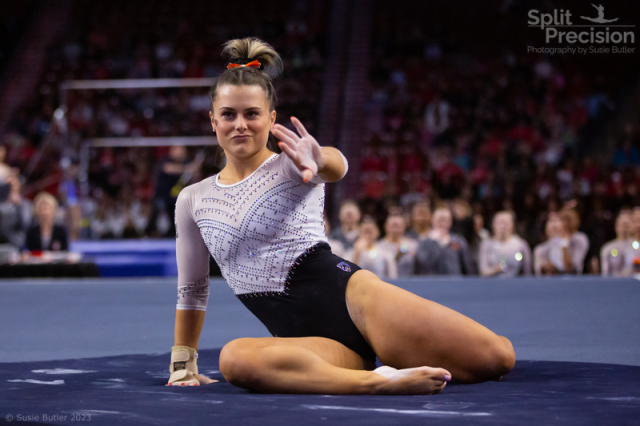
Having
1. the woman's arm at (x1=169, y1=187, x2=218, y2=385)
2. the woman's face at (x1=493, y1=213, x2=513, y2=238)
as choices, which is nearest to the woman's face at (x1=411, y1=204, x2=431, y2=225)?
the woman's face at (x1=493, y1=213, x2=513, y2=238)

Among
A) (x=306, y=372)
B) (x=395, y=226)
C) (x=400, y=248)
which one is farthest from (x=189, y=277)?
(x=400, y=248)

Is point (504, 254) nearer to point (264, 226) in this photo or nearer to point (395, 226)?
point (395, 226)

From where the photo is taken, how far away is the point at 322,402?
68.9 inches

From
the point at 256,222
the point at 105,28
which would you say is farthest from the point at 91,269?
the point at 105,28

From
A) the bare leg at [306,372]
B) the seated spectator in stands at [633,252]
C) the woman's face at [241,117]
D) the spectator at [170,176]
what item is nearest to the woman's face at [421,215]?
the seated spectator in stands at [633,252]

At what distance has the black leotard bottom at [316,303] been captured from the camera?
2.13 meters

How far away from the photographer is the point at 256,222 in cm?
220

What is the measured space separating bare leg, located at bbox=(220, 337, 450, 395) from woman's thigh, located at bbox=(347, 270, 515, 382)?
5.2 inches

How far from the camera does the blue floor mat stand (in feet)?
5.02

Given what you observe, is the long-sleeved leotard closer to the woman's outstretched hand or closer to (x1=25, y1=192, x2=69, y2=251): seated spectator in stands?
the woman's outstretched hand

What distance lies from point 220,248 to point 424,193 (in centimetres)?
760

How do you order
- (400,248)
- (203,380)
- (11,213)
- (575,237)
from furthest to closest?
1. (11,213)
2. (575,237)
3. (400,248)
4. (203,380)

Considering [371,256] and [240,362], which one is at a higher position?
[371,256]

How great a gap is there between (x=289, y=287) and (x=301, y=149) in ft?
1.46
